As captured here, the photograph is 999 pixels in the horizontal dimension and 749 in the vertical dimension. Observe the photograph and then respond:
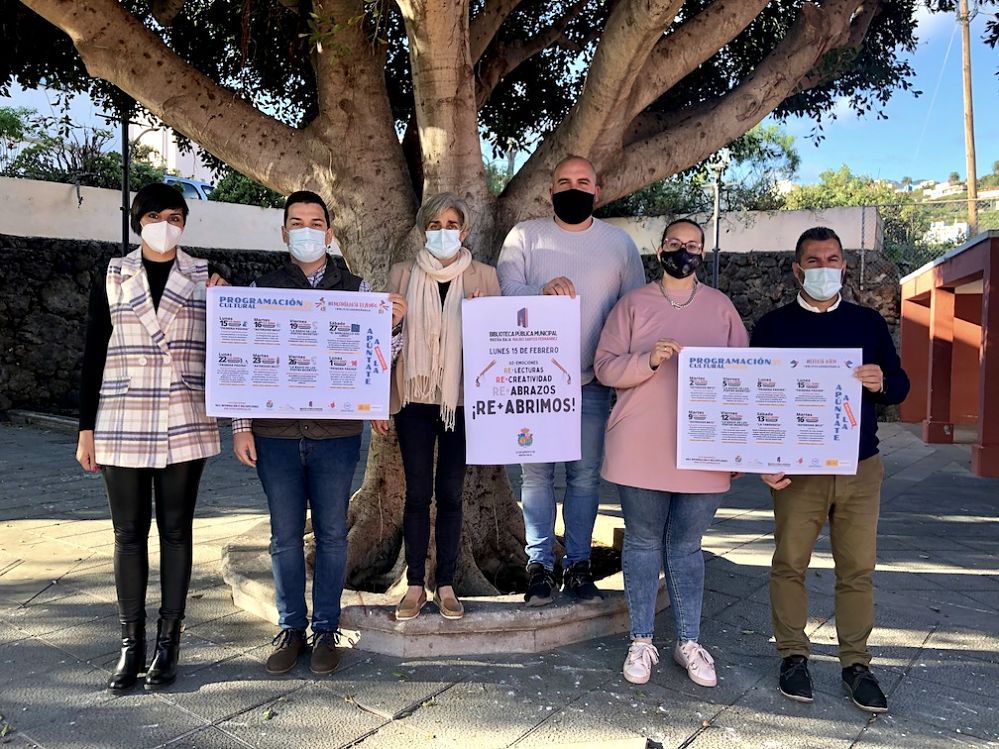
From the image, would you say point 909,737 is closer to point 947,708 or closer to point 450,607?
point 947,708

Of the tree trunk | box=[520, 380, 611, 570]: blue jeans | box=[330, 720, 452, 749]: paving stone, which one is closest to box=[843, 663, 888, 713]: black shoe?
box=[520, 380, 611, 570]: blue jeans

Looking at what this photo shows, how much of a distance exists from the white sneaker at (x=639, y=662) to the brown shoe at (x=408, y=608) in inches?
38.8

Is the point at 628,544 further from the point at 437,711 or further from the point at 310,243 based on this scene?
the point at 310,243

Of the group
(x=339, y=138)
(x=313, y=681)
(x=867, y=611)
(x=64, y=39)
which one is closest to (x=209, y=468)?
(x=64, y=39)

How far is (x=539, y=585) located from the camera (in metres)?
4.00

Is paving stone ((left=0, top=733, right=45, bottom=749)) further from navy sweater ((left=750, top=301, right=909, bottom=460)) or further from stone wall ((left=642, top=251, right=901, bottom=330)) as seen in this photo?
stone wall ((left=642, top=251, right=901, bottom=330))

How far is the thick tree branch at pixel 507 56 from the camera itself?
6184 millimetres

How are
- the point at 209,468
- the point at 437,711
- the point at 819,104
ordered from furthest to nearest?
1. the point at 209,468
2. the point at 819,104
3. the point at 437,711

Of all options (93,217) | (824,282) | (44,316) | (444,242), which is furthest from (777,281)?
(444,242)

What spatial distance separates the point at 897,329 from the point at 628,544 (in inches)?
610

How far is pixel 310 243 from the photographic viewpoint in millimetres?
3598

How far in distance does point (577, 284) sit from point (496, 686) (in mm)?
1878

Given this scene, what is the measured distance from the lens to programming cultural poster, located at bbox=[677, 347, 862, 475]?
11.1ft

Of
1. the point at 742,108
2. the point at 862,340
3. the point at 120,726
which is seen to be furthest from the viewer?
the point at 742,108
